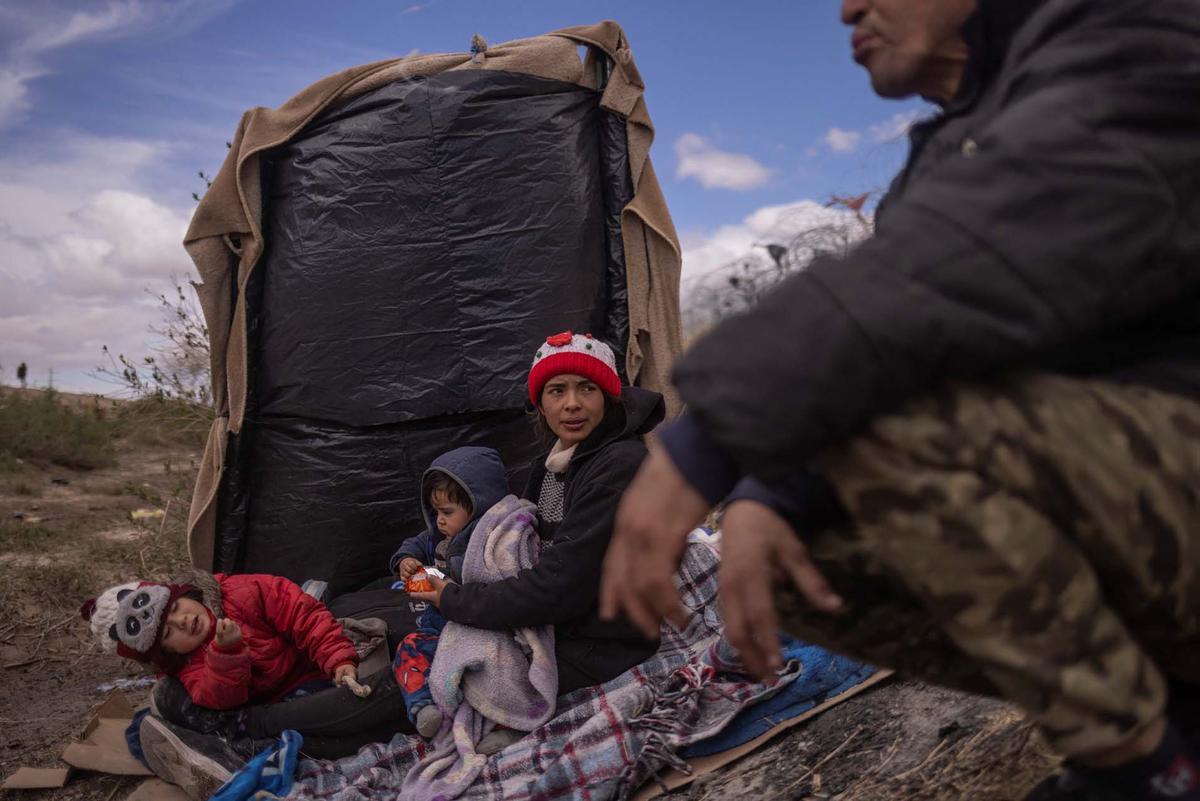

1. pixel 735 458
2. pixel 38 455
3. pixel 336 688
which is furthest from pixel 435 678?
pixel 38 455

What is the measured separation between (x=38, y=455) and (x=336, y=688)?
6.70 metres

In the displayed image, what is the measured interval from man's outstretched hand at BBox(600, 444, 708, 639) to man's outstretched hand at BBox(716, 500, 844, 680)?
0.16ft

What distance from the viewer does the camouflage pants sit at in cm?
78

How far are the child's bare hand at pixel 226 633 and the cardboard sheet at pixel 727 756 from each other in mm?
1246

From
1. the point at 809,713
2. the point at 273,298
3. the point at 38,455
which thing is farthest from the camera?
the point at 38,455

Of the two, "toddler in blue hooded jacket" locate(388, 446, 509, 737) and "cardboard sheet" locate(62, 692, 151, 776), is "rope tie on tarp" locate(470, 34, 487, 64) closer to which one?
"toddler in blue hooded jacket" locate(388, 446, 509, 737)

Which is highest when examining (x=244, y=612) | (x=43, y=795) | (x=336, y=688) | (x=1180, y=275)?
(x=1180, y=275)

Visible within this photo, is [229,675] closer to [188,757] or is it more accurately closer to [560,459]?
[188,757]

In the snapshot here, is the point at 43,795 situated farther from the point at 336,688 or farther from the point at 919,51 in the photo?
the point at 919,51

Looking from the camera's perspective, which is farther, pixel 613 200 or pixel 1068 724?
pixel 613 200

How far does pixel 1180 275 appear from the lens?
0.84 m

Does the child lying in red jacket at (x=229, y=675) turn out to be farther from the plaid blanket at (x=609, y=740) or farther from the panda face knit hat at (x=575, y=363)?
the panda face knit hat at (x=575, y=363)

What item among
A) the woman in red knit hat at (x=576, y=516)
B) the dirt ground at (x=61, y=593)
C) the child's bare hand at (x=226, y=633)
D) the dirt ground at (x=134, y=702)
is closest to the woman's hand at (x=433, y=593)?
the woman in red knit hat at (x=576, y=516)

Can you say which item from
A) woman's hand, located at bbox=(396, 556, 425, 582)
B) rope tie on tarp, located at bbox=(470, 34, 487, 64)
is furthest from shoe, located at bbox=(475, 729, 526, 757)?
rope tie on tarp, located at bbox=(470, 34, 487, 64)
